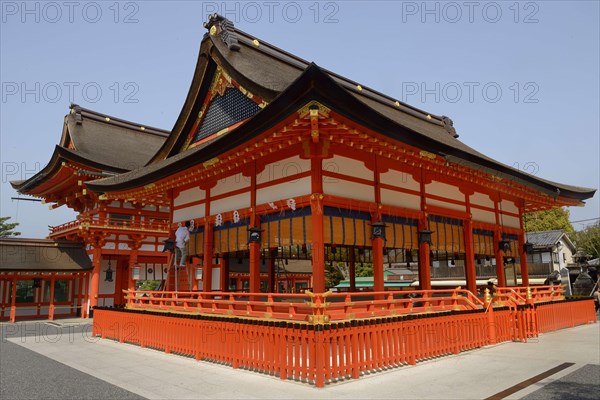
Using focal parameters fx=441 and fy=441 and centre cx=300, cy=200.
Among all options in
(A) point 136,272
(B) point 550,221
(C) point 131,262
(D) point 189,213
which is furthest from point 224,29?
(B) point 550,221

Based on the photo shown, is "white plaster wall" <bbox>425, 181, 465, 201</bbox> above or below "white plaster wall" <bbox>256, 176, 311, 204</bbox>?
above

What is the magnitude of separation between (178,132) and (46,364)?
9212mm

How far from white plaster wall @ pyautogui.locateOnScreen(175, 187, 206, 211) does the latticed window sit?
2028 millimetres

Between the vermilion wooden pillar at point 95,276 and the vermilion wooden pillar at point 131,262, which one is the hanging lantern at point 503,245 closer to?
the vermilion wooden pillar at point 131,262

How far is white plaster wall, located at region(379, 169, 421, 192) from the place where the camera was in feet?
42.6

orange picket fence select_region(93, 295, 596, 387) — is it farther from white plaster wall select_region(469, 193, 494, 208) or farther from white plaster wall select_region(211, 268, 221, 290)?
white plaster wall select_region(211, 268, 221, 290)

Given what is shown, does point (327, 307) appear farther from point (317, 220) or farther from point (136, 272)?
point (136, 272)

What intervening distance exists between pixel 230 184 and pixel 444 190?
24.0 ft

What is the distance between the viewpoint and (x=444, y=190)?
49.9ft

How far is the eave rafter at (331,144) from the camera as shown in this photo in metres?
9.71

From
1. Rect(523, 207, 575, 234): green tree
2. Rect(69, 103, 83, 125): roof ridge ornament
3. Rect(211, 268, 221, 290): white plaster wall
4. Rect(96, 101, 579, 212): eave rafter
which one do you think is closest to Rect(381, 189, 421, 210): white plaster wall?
Rect(96, 101, 579, 212): eave rafter

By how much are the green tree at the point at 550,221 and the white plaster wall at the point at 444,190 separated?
43.4 m

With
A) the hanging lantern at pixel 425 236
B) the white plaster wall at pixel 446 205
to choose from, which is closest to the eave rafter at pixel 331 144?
the white plaster wall at pixel 446 205

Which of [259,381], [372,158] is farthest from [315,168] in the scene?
[259,381]
